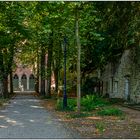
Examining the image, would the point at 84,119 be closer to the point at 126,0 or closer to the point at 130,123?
the point at 130,123

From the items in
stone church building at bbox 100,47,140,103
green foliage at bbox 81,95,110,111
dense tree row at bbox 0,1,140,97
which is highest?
dense tree row at bbox 0,1,140,97

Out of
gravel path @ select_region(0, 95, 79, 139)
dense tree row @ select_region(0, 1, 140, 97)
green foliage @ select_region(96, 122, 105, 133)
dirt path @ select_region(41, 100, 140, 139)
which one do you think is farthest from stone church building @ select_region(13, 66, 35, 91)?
green foliage @ select_region(96, 122, 105, 133)

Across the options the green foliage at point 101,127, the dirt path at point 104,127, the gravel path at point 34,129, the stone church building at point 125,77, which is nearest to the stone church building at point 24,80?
the stone church building at point 125,77

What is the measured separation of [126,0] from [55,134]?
527 centimetres

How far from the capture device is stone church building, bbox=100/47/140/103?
34.8m

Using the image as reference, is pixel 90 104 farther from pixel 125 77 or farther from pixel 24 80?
pixel 24 80

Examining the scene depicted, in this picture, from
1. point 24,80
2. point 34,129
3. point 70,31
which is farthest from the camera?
point 24,80

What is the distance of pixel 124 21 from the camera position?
2112cm

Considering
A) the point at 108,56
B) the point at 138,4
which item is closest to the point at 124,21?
the point at 138,4

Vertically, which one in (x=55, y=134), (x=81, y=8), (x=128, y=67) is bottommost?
(x=55, y=134)

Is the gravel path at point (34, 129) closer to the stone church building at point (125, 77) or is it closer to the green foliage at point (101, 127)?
the green foliage at point (101, 127)

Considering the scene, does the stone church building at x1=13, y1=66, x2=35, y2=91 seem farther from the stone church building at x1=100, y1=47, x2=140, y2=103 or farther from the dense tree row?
the stone church building at x1=100, y1=47, x2=140, y2=103

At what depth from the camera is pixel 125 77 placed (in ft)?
126

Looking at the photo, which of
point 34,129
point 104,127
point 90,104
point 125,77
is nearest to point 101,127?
point 104,127
